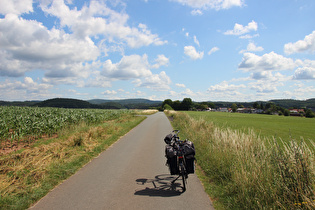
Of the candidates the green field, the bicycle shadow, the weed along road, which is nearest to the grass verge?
the weed along road

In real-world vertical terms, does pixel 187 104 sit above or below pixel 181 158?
above

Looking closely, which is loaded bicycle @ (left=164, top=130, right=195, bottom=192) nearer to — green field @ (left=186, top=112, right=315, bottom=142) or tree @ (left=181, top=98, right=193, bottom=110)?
green field @ (left=186, top=112, right=315, bottom=142)

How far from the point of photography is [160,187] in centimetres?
512

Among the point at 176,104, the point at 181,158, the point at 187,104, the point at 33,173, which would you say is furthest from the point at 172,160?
the point at 176,104

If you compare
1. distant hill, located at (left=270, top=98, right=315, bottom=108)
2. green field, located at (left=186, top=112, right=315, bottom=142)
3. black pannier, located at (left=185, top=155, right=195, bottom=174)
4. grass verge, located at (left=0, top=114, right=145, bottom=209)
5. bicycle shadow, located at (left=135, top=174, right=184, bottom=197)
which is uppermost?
distant hill, located at (left=270, top=98, right=315, bottom=108)

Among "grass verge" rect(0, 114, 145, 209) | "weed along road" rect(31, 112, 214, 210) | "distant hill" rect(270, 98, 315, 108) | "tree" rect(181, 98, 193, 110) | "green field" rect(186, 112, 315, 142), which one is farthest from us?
"distant hill" rect(270, 98, 315, 108)

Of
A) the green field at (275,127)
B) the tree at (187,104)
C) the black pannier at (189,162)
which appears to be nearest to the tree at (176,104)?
the tree at (187,104)

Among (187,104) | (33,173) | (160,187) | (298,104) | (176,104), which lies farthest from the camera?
(298,104)

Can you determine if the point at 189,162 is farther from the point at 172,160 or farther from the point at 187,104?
the point at 187,104

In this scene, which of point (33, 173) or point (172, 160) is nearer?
point (172, 160)

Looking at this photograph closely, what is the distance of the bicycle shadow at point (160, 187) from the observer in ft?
15.5

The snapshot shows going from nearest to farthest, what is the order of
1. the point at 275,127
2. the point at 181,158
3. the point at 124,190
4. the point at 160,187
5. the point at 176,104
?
the point at 124,190, the point at 181,158, the point at 160,187, the point at 275,127, the point at 176,104

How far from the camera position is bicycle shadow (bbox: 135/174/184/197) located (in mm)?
4711

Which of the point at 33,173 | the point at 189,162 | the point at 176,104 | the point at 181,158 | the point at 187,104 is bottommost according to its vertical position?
the point at 33,173
